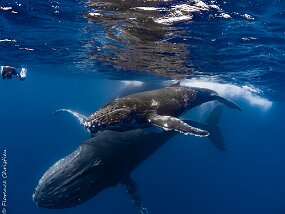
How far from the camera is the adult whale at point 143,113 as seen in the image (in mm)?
6773

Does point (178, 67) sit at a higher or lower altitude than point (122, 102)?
lower

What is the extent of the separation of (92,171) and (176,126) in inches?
173

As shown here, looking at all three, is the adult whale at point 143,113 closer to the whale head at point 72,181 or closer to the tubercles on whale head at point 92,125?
the tubercles on whale head at point 92,125

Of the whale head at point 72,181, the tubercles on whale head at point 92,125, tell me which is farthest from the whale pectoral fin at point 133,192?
the tubercles on whale head at point 92,125

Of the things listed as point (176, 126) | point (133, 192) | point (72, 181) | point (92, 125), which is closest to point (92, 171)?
point (72, 181)

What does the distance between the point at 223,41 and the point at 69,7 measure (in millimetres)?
8292

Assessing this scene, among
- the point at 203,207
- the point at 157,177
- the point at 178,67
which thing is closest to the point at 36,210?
the point at 157,177

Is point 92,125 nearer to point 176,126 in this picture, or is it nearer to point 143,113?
point 143,113

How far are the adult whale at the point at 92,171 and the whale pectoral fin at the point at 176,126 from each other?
360 centimetres

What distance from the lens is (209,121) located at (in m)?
21.7

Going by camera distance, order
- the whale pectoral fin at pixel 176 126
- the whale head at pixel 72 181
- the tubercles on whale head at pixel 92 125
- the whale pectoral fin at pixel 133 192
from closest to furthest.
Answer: the whale pectoral fin at pixel 176 126 < the tubercles on whale head at pixel 92 125 < the whale head at pixel 72 181 < the whale pectoral fin at pixel 133 192

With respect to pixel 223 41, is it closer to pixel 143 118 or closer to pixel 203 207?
pixel 143 118

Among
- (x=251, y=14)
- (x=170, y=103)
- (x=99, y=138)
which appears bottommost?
(x=99, y=138)

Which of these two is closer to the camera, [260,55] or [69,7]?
[69,7]
